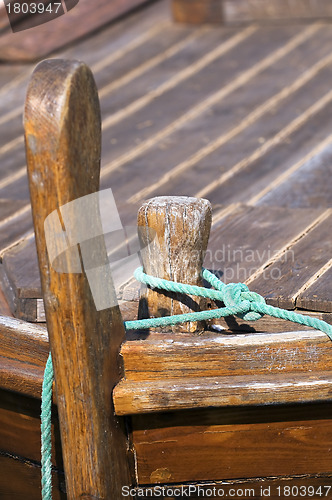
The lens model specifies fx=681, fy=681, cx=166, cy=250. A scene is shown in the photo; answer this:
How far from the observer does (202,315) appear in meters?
1.30

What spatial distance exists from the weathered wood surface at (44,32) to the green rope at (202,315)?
2192mm

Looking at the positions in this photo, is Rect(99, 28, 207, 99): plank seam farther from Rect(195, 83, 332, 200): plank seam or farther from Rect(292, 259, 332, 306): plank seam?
Rect(292, 259, 332, 306): plank seam

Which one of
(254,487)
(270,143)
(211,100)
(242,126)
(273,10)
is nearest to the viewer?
(254,487)

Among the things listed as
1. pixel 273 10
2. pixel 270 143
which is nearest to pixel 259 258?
pixel 270 143

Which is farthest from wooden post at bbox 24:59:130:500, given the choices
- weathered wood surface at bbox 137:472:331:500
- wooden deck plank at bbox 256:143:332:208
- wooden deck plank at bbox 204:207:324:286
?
wooden deck plank at bbox 256:143:332:208

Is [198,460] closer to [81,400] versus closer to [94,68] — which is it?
[81,400]

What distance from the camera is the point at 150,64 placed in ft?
10.6

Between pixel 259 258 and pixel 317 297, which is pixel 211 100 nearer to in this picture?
pixel 259 258

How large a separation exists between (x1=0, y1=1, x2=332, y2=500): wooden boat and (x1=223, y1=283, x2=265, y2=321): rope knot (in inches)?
2.5

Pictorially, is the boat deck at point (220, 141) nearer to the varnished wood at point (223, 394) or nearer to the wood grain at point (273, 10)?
the wood grain at point (273, 10)

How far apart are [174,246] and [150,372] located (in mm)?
256

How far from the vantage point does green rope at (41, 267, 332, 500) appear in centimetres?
129

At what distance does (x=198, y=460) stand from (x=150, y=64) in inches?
90.8

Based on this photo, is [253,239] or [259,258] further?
[253,239]
